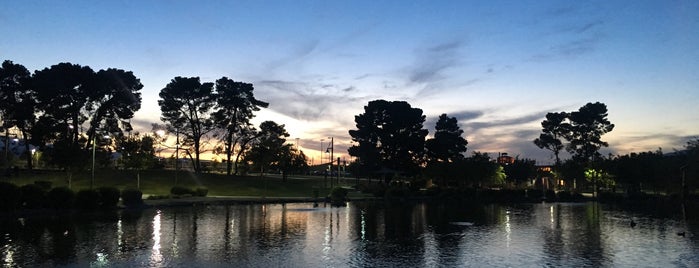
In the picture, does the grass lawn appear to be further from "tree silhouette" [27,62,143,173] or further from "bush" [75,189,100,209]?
"bush" [75,189,100,209]

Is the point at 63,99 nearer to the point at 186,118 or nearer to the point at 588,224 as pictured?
the point at 186,118

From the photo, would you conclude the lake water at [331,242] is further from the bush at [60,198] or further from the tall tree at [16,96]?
the tall tree at [16,96]

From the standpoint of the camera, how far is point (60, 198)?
39094 mm

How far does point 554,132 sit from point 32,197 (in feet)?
320

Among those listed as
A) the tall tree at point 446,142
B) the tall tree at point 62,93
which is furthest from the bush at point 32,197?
the tall tree at point 446,142

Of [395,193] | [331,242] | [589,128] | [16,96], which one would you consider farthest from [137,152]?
[589,128]

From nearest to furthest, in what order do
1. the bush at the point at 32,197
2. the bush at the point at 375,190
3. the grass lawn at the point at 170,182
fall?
the bush at the point at 32,197 < the grass lawn at the point at 170,182 < the bush at the point at 375,190

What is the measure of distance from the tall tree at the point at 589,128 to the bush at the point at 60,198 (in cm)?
9414

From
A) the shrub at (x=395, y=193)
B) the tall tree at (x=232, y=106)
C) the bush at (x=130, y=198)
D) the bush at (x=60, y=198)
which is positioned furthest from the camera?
the tall tree at (x=232, y=106)

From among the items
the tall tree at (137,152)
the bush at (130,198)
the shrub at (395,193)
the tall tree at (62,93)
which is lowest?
the shrub at (395,193)

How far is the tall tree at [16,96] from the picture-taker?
74.4m

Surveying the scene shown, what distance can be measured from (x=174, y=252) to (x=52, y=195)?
2330 centimetres

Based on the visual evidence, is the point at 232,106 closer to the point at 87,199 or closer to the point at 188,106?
the point at 188,106

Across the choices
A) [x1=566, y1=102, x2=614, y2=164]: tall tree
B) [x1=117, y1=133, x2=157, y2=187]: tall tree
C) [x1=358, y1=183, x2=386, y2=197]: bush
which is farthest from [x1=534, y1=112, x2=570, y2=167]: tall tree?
[x1=117, y1=133, x2=157, y2=187]: tall tree
